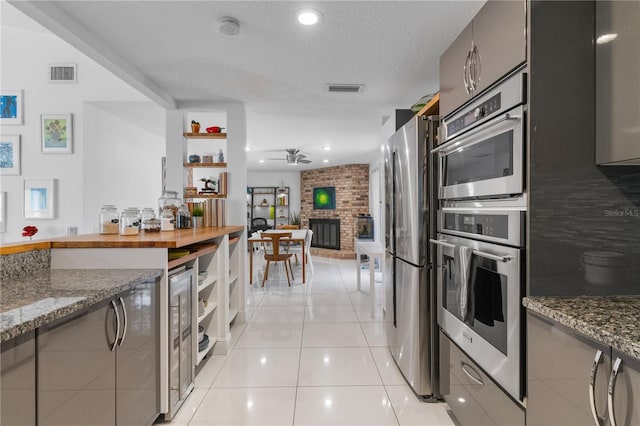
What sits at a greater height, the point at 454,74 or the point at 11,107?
the point at 11,107

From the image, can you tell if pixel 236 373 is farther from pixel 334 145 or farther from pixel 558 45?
pixel 334 145

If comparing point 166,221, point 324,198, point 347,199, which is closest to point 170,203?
point 166,221

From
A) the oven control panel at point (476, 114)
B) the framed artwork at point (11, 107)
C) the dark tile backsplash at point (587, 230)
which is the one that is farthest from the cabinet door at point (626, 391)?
the framed artwork at point (11, 107)

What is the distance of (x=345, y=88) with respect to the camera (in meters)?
2.92

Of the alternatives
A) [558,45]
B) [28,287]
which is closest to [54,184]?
[28,287]

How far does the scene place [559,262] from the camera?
1043 millimetres

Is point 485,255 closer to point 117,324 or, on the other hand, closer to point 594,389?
point 594,389

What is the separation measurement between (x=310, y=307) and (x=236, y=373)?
63.6 inches

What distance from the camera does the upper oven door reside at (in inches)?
43.0

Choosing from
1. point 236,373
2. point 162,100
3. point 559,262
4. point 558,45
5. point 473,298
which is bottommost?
point 236,373

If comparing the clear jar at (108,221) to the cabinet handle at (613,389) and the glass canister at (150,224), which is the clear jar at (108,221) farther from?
the cabinet handle at (613,389)

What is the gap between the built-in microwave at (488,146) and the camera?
1.09 metres

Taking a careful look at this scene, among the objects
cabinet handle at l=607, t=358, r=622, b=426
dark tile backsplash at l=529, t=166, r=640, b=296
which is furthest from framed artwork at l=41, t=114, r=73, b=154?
cabinet handle at l=607, t=358, r=622, b=426

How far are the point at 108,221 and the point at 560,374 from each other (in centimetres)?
250
